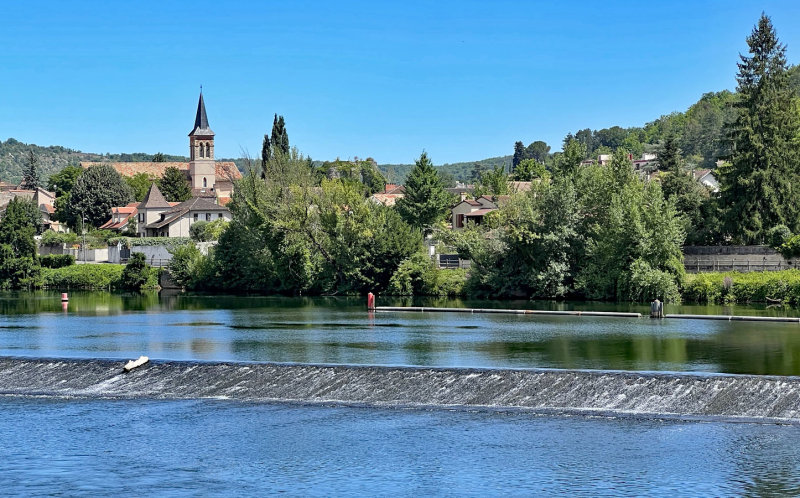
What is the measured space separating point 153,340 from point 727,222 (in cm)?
4787

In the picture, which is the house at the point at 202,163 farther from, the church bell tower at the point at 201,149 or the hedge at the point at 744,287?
the hedge at the point at 744,287

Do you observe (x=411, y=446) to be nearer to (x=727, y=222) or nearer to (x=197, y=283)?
(x=727, y=222)

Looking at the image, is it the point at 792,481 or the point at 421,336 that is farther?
the point at 421,336

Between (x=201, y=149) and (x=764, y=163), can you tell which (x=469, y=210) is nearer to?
(x=764, y=163)

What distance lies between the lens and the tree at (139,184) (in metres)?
175

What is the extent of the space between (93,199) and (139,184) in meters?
27.9

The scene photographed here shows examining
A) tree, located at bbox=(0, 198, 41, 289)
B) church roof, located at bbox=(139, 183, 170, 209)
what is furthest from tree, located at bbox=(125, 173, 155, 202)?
tree, located at bbox=(0, 198, 41, 289)

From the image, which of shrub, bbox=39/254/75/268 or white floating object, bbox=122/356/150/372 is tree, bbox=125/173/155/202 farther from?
white floating object, bbox=122/356/150/372

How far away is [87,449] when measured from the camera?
28844 millimetres

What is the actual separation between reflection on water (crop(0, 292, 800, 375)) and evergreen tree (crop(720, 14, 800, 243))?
47.9ft

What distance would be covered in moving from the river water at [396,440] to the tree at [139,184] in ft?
423

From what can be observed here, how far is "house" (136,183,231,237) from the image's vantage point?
12888 centimetres

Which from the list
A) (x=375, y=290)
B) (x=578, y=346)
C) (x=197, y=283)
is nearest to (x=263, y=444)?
(x=578, y=346)

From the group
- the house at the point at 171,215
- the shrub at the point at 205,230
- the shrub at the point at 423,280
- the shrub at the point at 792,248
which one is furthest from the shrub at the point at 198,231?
the shrub at the point at 792,248
